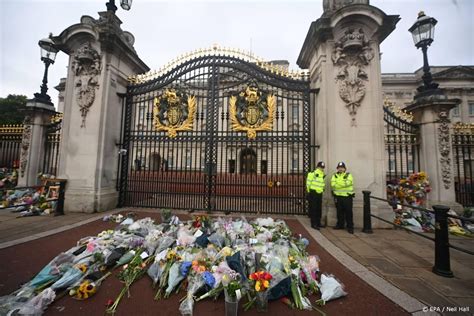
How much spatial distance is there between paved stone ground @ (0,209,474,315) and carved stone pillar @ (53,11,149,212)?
97cm

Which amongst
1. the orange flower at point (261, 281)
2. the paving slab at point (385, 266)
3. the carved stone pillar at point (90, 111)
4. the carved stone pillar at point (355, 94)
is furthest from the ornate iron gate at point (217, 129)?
the orange flower at point (261, 281)

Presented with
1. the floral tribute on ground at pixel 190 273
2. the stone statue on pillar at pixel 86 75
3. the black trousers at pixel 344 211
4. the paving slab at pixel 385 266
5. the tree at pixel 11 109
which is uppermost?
the tree at pixel 11 109

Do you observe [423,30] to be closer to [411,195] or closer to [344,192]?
[411,195]

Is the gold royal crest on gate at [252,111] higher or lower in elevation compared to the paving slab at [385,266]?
higher

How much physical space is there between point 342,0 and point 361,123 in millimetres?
4371

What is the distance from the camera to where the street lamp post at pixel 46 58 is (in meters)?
8.86

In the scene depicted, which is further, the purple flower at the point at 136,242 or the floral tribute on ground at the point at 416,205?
the floral tribute on ground at the point at 416,205

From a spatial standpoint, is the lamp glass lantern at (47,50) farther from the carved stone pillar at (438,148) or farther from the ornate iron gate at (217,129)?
the carved stone pillar at (438,148)

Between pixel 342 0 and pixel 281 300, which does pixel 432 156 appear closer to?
pixel 342 0

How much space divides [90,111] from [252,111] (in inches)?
235

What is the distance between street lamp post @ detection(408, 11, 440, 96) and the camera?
734 centimetres

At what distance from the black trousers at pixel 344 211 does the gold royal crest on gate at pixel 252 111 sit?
3.43 metres

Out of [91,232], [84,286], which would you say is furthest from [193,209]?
[84,286]

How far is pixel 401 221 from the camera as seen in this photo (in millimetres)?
6363
